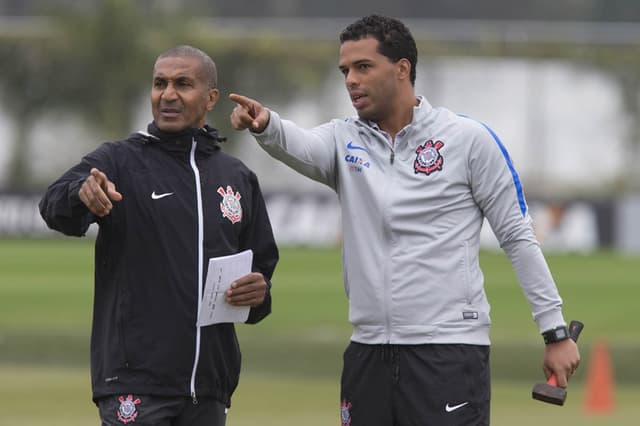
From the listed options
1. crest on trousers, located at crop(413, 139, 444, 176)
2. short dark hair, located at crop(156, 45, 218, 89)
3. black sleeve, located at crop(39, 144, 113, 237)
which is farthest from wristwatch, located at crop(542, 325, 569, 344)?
black sleeve, located at crop(39, 144, 113, 237)

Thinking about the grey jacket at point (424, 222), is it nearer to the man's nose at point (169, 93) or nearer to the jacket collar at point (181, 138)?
the jacket collar at point (181, 138)

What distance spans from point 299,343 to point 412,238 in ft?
39.0

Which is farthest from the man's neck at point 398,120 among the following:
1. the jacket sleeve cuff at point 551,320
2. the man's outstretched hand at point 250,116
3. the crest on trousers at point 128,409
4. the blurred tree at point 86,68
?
the blurred tree at point 86,68

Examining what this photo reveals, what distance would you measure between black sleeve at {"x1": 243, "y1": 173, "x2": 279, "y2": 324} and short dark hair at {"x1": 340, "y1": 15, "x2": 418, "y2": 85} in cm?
74

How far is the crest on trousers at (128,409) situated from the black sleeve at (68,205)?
65cm

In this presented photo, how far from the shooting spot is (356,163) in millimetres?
6086

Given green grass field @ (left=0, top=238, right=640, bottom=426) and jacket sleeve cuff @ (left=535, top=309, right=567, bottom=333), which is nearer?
jacket sleeve cuff @ (left=535, top=309, right=567, bottom=333)

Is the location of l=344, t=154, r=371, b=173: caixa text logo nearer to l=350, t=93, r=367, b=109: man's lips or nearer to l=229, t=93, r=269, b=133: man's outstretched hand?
l=350, t=93, r=367, b=109: man's lips

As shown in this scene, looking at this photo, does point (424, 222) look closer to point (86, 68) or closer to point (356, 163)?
point (356, 163)

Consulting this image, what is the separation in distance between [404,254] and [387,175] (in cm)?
32

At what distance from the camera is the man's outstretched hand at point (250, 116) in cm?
586

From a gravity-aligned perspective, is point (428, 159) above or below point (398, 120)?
below

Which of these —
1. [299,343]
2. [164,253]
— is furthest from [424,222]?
[299,343]

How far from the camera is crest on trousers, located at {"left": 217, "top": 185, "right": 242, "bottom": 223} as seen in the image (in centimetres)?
611
